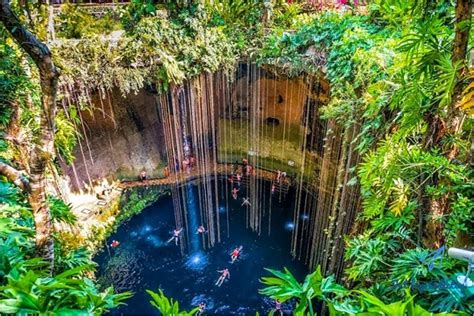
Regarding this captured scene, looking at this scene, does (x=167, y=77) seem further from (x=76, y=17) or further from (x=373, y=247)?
(x=373, y=247)

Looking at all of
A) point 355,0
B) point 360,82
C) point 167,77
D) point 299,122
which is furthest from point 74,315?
point 299,122

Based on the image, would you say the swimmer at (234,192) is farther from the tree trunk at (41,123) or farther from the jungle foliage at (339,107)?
the tree trunk at (41,123)

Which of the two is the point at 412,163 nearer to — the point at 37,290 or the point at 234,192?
the point at 37,290

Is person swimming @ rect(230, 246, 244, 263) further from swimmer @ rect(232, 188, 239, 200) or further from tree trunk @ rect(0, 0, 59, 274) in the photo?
tree trunk @ rect(0, 0, 59, 274)

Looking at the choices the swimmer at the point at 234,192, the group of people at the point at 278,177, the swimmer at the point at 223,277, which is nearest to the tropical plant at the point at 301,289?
the swimmer at the point at 223,277

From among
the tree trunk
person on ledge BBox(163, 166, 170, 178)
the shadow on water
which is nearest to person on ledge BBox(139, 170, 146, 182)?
person on ledge BBox(163, 166, 170, 178)

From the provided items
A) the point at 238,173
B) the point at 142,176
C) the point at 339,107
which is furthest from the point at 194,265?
the point at 339,107

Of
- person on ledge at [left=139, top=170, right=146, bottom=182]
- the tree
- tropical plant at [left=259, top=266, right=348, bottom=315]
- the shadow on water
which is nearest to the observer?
tropical plant at [left=259, top=266, right=348, bottom=315]
